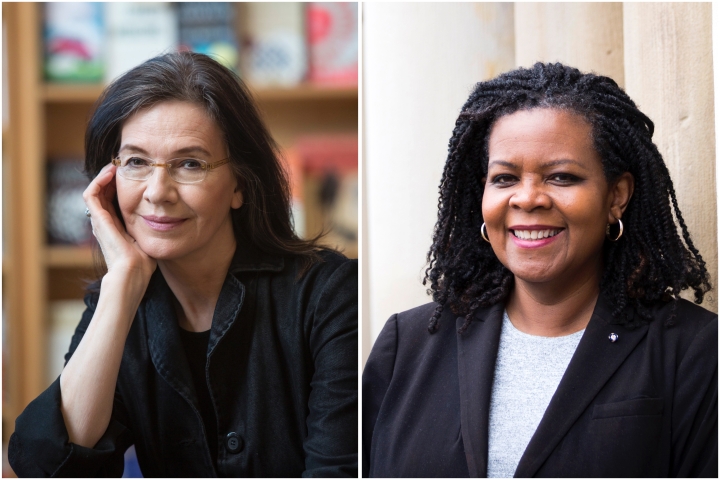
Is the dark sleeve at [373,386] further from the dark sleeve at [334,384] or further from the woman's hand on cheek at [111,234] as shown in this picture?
the woman's hand on cheek at [111,234]

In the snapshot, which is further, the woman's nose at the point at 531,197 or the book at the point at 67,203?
the book at the point at 67,203

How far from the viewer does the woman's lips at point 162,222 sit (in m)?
1.92

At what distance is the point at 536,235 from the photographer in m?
1.88

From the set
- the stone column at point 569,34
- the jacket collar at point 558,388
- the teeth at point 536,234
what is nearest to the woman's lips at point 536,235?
the teeth at point 536,234

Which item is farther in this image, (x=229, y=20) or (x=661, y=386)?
(x=229, y=20)

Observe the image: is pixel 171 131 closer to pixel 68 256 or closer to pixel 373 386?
pixel 68 256

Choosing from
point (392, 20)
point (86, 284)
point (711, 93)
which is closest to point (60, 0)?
point (86, 284)

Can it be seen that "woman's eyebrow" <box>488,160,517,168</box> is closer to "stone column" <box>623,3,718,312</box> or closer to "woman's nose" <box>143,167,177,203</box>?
"stone column" <box>623,3,718,312</box>

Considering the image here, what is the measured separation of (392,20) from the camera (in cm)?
221

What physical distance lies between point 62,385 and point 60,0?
1044mm

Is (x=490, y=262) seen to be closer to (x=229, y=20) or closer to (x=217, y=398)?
(x=217, y=398)

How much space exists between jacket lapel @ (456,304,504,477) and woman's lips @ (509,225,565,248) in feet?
0.72

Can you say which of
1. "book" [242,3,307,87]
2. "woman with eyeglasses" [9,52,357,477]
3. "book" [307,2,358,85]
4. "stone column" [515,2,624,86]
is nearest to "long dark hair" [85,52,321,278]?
"woman with eyeglasses" [9,52,357,477]

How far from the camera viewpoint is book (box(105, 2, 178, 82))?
77.7 inches
